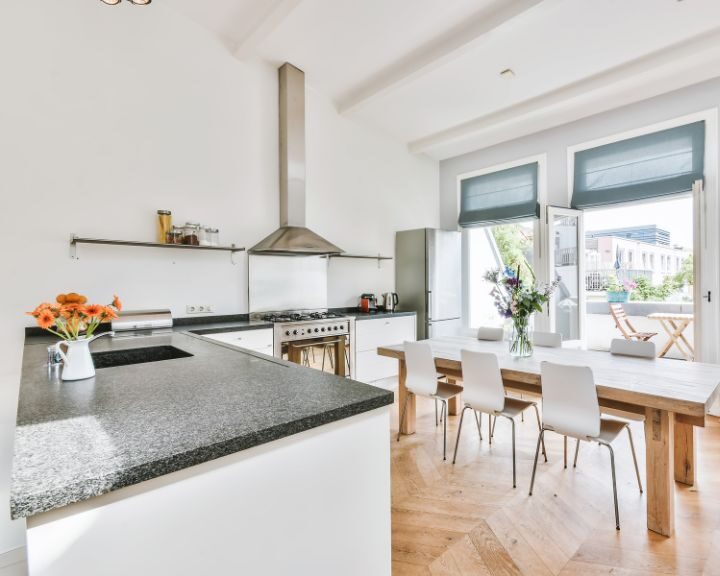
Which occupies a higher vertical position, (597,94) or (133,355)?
(597,94)

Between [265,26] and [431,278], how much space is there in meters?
3.00

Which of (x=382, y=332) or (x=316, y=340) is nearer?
(x=316, y=340)

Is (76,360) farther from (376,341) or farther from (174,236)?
(376,341)

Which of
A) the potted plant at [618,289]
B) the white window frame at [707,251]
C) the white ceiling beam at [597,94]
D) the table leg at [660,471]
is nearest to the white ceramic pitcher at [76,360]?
the table leg at [660,471]

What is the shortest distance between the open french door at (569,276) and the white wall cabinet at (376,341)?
1648 millimetres

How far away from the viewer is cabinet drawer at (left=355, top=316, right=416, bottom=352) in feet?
13.3

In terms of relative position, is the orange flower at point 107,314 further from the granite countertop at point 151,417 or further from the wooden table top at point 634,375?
the wooden table top at point 634,375

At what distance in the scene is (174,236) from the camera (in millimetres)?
3123

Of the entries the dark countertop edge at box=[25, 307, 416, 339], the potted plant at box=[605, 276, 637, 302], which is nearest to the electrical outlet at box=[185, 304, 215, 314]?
the dark countertop edge at box=[25, 307, 416, 339]

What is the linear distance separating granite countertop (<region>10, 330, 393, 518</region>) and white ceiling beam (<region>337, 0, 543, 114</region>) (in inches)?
113

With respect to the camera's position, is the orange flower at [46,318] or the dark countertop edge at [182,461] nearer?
the dark countertop edge at [182,461]

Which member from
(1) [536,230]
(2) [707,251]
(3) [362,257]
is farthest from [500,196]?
(2) [707,251]

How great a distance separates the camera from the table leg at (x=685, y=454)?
219 centimetres

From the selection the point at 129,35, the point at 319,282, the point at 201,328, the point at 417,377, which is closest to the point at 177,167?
the point at 129,35
